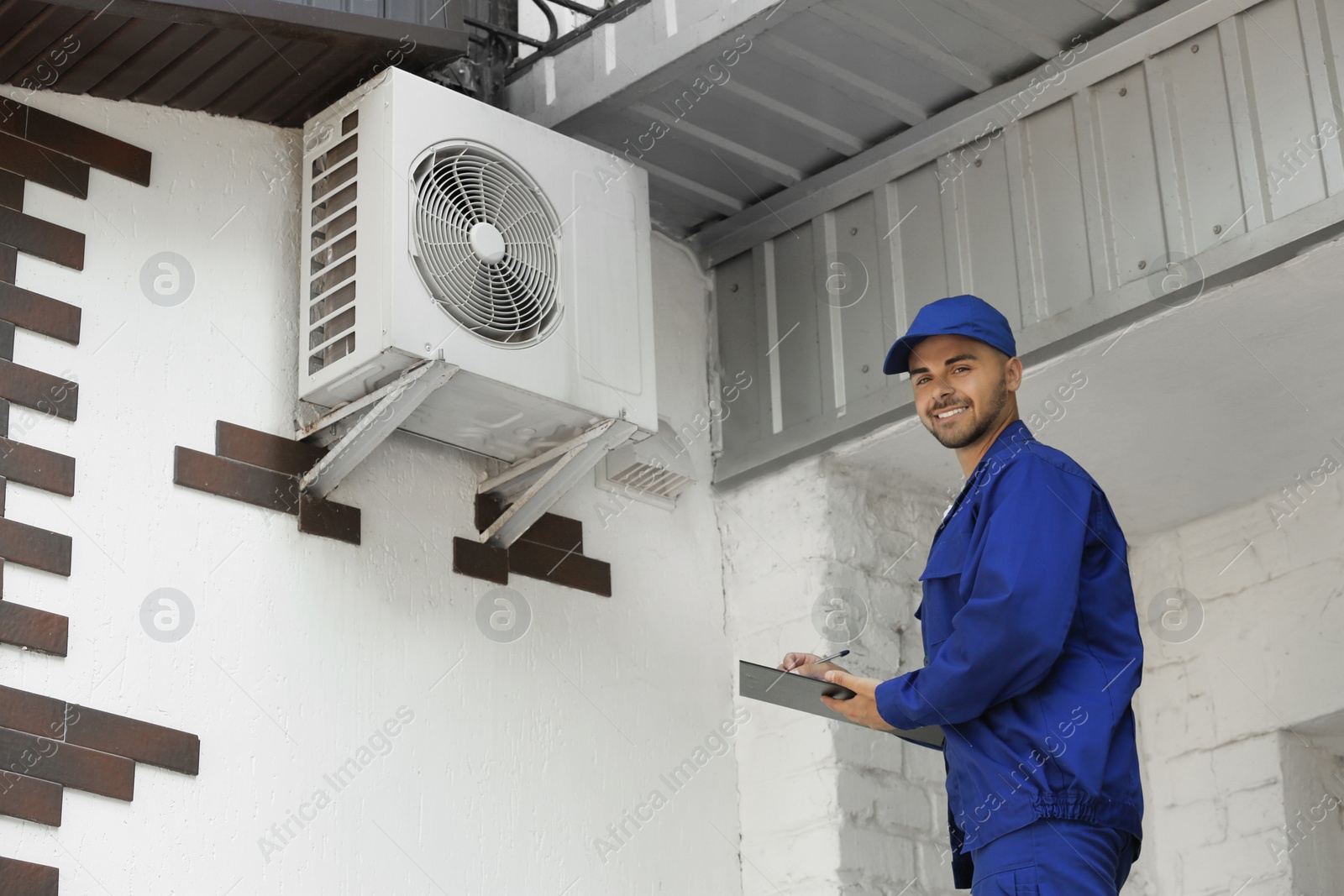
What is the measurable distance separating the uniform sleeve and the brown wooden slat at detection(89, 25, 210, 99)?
191cm

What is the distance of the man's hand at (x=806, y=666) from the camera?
2760 millimetres

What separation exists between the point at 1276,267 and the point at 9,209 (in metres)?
2.57

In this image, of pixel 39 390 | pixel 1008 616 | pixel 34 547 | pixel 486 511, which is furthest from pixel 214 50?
pixel 1008 616

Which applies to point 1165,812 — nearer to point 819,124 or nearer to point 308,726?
point 819,124

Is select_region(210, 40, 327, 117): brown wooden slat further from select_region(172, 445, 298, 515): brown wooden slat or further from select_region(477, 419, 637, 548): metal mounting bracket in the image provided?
select_region(477, 419, 637, 548): metal mounting bracket

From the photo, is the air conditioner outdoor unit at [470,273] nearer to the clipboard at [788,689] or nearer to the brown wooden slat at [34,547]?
the brown wooden slat at [34,547]

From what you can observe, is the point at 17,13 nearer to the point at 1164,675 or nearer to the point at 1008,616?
the point at 1008,616

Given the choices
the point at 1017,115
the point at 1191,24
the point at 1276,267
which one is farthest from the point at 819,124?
the point at 1276,267

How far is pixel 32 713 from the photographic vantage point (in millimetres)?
3016

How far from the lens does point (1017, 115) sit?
3.96 meters

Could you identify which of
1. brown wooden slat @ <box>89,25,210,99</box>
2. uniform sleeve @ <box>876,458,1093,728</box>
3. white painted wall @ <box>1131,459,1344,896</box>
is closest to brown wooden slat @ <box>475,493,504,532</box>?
brown wooden slat @ <box>89,25,210,99</box>

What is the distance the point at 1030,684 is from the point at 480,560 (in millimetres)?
1670

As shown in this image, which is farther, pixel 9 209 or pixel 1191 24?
pixel 1191 24

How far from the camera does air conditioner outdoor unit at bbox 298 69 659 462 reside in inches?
136
